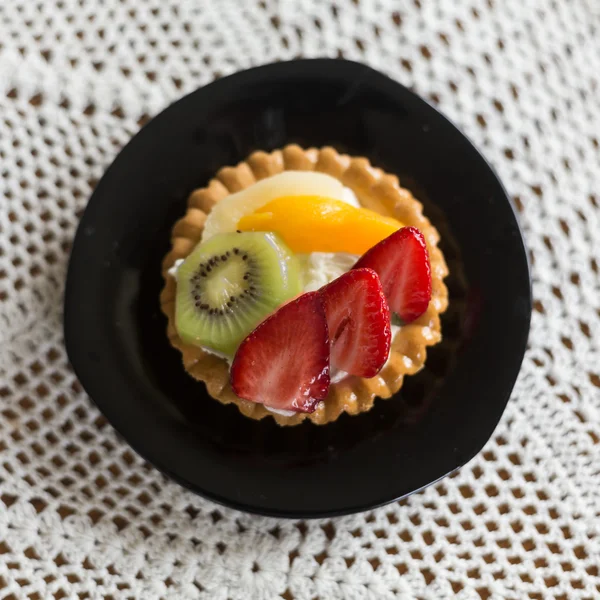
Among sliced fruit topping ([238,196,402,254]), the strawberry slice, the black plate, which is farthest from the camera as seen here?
the black plate

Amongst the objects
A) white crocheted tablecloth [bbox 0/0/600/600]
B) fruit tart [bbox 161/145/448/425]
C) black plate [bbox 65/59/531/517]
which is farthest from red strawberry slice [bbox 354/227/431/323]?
white crocheted tablecloth [bbox 0/0/600/600]

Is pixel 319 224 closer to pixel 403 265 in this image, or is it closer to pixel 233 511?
pixel 403 265

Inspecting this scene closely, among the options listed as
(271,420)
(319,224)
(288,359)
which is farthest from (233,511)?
(319,224)

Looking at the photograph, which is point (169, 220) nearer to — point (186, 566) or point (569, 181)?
point (186, 566)

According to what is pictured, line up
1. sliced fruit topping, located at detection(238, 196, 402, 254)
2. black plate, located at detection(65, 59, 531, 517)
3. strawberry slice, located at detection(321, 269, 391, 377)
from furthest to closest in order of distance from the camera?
black plate, located at detection(65, 59, 531, 517) < sliced fruit topping, located at detection(238, 196, 402, 254) < strawberry slice, located at detection(321, 269, 391, 377)

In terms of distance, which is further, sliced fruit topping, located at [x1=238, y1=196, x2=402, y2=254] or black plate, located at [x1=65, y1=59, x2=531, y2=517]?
black plate, located at [x1=65, y1=59, x2=531, y2=517]

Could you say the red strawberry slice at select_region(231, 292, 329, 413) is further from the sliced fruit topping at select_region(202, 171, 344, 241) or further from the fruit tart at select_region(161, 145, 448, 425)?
the sliced fruit topping at select_region(202, 171, 344, 241)

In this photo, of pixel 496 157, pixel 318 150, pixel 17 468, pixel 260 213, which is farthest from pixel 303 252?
pixel 17 468
